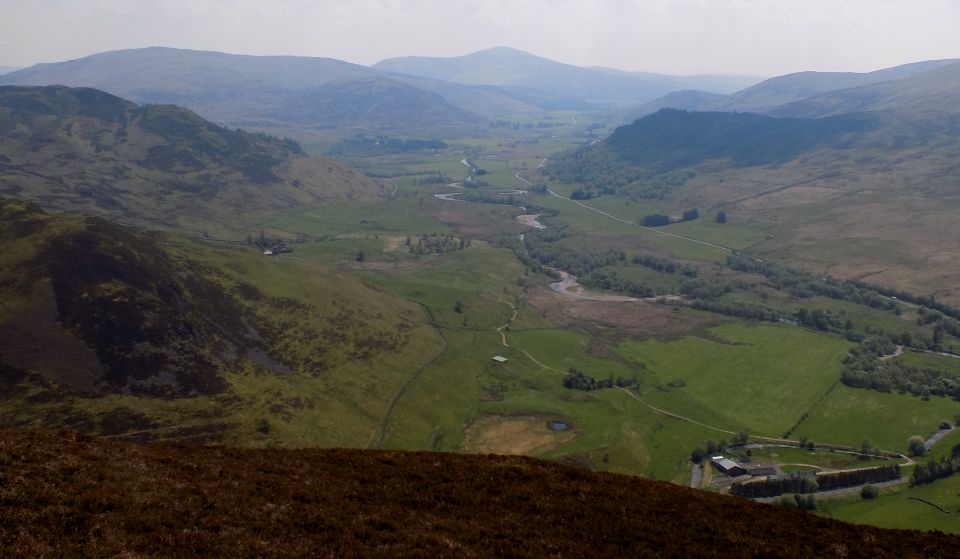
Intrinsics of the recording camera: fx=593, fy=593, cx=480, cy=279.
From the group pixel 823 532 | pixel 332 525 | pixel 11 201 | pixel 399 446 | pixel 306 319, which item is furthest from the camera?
pixel 306 319

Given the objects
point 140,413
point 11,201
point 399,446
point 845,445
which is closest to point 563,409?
point 399,446

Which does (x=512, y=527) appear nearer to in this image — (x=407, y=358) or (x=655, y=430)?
(x=655, y=430)

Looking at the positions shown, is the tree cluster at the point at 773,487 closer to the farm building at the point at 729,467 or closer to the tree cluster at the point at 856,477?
the tree cluster at the point at 856,477

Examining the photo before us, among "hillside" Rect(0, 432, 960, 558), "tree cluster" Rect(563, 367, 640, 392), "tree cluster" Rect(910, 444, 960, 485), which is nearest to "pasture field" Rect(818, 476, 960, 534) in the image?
"tree cluster" Rect(910, 444, 960, 485)

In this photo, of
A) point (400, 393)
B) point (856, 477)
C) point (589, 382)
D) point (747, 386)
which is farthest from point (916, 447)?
point (400, 393)

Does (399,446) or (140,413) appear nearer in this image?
(140,413)

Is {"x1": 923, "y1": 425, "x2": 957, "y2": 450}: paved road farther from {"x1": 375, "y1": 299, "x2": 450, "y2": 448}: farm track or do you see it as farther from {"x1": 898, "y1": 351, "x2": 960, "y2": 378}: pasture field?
{"x1": 375, "y1": 299, "x2": 450, "y2": 448}: farm track
